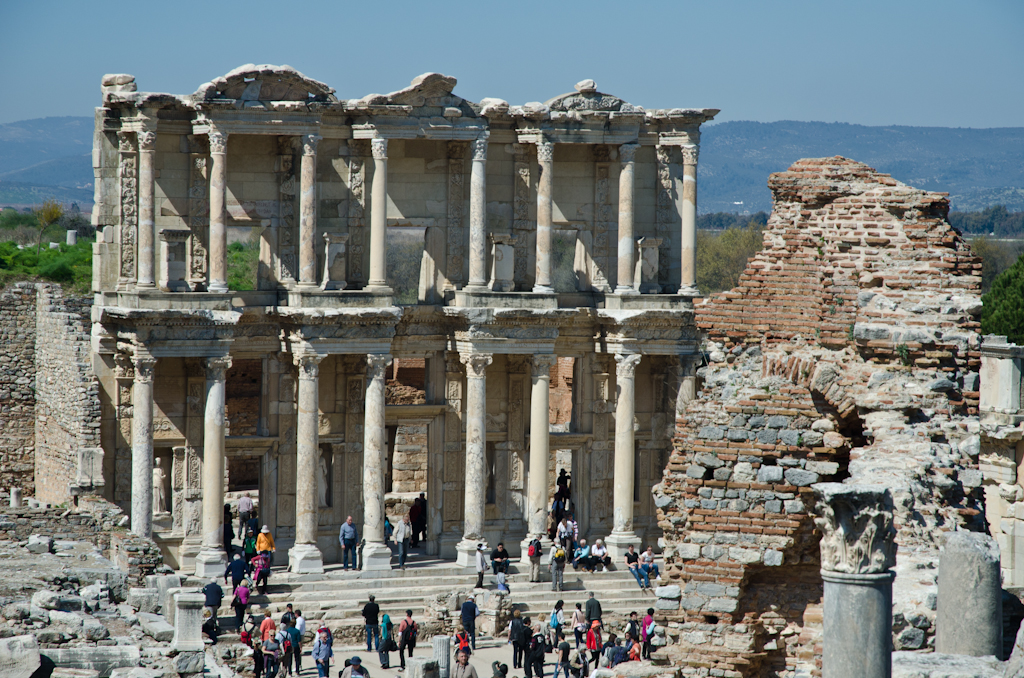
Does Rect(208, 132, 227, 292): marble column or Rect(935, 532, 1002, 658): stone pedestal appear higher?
Answer: Rect(208, 132, 227, 292): marble column

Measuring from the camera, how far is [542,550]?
118ft

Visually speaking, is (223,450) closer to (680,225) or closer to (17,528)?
(17,528)

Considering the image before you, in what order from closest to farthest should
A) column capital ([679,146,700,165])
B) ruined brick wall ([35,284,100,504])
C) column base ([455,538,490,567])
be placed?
ruined brick wall ([35,284,100,504]) → column base ([455,538,490,567]) → column capital ([679,146,700,165])

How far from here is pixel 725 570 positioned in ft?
48.2

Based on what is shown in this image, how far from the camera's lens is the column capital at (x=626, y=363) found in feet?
121

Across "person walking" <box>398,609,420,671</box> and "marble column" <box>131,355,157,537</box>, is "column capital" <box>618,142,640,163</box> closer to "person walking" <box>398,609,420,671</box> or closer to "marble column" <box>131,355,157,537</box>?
"marble column" <box>131,355,157,537</box>

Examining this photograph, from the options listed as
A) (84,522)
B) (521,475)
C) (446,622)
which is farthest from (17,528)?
(521,475)

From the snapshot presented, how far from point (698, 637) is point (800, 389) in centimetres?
269

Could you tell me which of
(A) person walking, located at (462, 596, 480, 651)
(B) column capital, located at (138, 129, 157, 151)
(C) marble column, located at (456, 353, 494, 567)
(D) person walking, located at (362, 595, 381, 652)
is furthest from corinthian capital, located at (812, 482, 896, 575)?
(B) column capital, located at (138, 129, 157, 151)

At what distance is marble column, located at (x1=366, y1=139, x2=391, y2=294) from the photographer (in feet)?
113

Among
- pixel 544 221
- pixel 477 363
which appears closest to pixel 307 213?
pixel 477 363

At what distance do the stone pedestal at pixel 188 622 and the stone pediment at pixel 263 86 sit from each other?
14.7 metres

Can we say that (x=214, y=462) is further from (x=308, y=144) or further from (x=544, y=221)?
(x=544, y=221)

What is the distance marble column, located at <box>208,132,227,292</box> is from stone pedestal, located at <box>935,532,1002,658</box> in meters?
22.6
